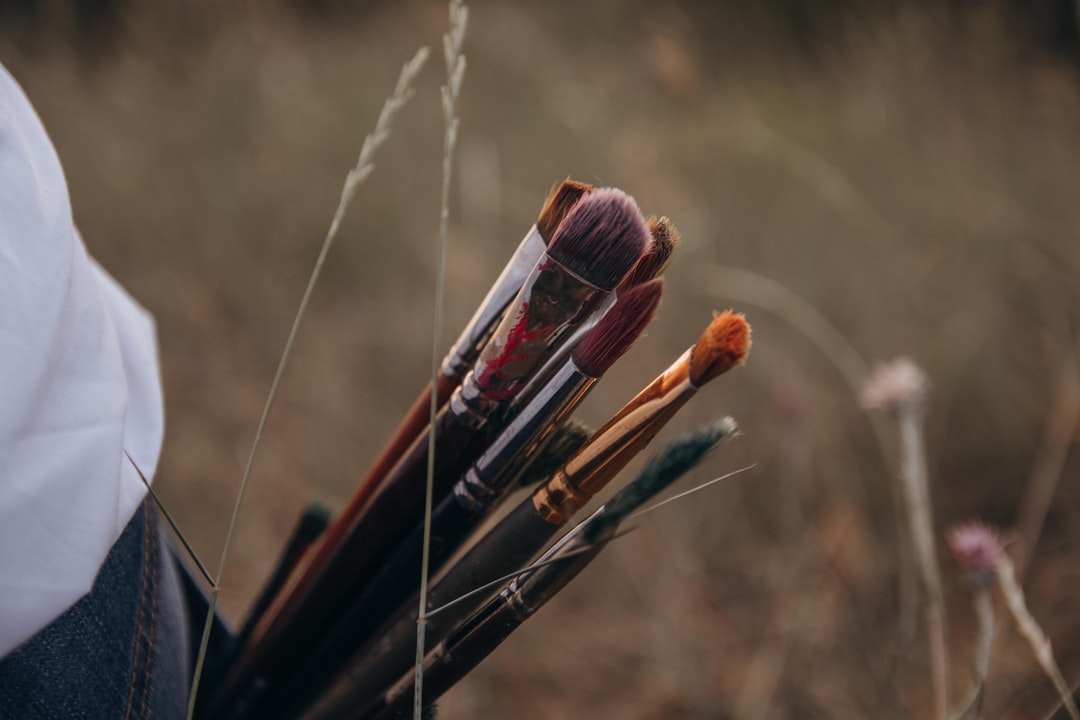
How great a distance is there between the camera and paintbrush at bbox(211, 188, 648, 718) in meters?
0.48

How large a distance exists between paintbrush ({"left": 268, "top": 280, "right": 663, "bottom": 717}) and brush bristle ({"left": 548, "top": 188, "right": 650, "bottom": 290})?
19 millimetres

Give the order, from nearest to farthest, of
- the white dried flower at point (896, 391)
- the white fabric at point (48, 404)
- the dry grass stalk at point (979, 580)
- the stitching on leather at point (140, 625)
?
the white fabric at point (48, 404), the stitching on leather at point (140, 625), the dry grass stalk at point (979, 580), the white dried flower at point (896, 391)

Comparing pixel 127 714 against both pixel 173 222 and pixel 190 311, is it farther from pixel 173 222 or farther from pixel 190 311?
pixel 173 222

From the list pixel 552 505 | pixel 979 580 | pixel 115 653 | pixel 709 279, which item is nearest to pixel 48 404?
pixel 115 653

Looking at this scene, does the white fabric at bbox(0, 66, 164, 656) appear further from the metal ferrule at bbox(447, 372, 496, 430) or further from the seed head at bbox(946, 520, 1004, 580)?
the seed head at bbox(946, 520, 1004, 580)

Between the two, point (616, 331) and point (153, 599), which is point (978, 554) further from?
point (153, 599)

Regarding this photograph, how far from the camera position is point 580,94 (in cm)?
236

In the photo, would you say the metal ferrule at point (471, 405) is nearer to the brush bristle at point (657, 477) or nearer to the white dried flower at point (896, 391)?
the brush bristle at point (657, 477)

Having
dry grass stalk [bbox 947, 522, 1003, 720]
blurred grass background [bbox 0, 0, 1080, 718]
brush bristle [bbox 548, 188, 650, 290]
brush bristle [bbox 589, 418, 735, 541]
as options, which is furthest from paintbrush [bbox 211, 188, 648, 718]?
blurred grass background [bbox 0, 0, 1080, 718]

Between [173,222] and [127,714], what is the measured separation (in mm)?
2656

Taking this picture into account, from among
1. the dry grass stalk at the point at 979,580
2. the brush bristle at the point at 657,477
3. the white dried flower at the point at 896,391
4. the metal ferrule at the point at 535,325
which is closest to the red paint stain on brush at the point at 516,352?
the metal ferrule at the point at 535,325

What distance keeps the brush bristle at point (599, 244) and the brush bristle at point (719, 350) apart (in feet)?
0.22

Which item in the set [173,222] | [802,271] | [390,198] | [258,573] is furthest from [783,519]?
[173,222]

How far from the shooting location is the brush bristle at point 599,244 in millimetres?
469
